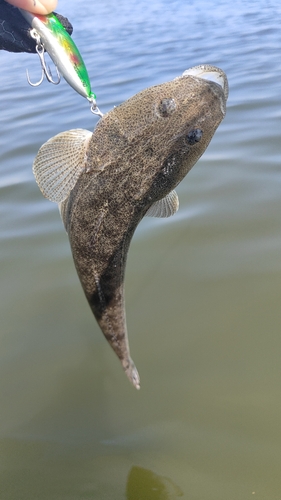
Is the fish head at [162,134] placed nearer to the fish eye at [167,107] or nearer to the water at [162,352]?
the fish eye at [167,107]

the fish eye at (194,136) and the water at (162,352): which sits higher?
the fish eye at (194,136)

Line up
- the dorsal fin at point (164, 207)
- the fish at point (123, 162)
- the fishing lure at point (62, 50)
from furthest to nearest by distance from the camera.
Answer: the fishing lure at point (62, 50) → the dorsal fin at point (164, 207) → the fish at point (123, 162)

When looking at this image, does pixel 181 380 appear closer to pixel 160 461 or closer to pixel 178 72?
pixel 160 461

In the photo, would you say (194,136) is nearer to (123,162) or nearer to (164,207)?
(123,162)

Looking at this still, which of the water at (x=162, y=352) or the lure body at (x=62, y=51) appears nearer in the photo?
the water at (x=162, y=352)

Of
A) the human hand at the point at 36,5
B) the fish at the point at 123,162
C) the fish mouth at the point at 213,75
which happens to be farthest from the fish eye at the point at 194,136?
the human hand at the point at 36,5

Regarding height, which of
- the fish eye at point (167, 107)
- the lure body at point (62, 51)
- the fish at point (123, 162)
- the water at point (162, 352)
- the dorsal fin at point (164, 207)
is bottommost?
the water at point (162, 352)

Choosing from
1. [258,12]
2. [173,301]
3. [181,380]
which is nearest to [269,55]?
[258,12]

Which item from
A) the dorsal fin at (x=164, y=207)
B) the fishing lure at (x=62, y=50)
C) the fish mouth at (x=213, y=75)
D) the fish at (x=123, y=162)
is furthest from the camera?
the fishing lure at (x=62, y=50)

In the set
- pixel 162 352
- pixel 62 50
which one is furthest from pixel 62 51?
pixel 162 352
